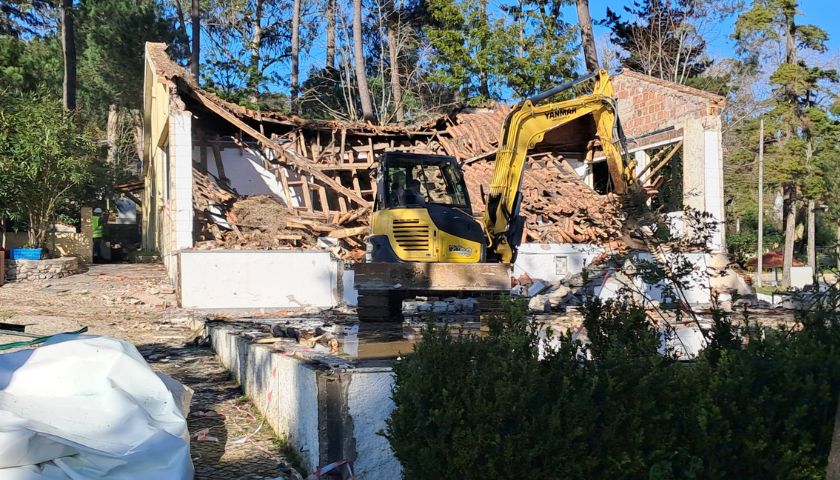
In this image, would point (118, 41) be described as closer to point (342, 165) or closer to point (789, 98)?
point (342, 165)

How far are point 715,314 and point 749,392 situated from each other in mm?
1101

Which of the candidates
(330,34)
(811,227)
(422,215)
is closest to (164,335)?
(422,215)

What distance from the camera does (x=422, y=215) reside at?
12.1 metres

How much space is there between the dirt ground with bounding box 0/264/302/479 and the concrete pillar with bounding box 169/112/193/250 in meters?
1.35

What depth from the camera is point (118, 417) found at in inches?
204

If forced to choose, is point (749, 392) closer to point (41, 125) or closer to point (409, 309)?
point (409, 309)

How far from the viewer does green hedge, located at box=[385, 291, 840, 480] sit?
416cm

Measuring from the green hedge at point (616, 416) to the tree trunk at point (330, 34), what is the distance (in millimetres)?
39775

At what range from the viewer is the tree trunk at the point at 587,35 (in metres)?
28.4

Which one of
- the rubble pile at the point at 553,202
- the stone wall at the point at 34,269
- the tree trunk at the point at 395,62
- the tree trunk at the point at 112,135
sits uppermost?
the tree trunk at the point at 395,62

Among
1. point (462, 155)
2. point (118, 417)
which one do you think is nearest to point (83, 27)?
point (462, 155)

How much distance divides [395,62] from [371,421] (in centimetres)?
3460

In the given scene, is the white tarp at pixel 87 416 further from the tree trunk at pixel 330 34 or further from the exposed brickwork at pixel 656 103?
the tree trunk at pixel 330 34

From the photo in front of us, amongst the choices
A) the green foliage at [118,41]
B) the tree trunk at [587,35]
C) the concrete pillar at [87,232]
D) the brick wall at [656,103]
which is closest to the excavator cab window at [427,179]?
the brick wall at [656,103]
